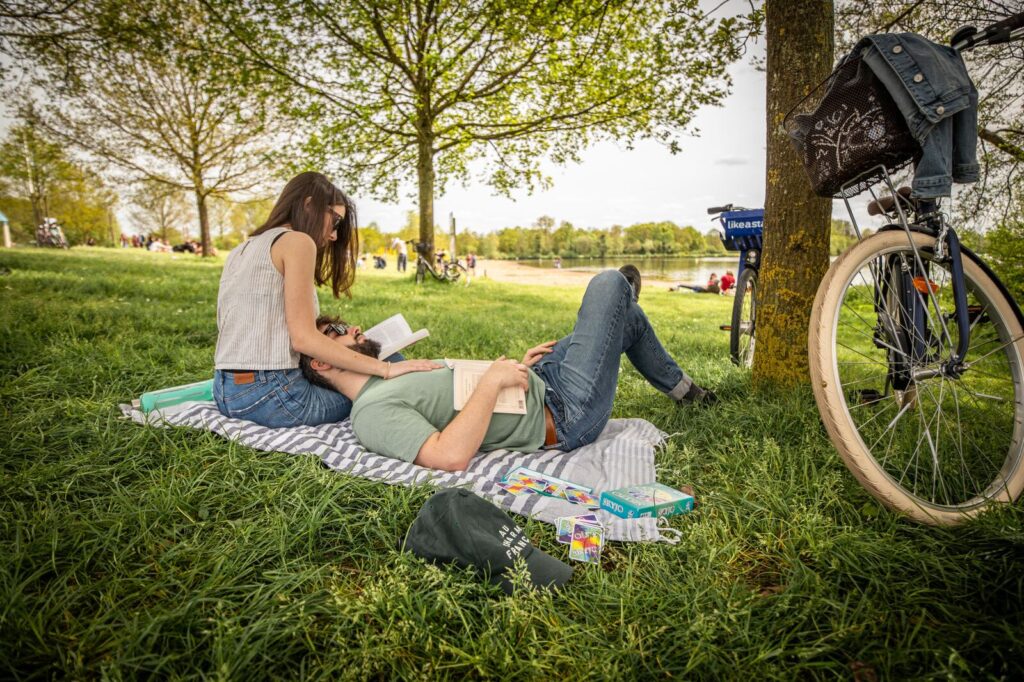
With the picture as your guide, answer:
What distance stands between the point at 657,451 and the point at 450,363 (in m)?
1.17

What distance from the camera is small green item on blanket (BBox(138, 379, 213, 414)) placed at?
2.76 m

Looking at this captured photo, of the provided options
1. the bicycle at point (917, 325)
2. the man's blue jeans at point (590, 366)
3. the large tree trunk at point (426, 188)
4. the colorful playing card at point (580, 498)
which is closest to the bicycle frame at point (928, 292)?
the bicycle at point (917, 325)

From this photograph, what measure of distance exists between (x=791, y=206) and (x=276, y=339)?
116 inches

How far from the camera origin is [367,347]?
104 inches

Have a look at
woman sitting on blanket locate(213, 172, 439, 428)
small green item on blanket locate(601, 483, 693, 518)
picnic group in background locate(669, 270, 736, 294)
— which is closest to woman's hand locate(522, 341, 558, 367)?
woman sitting on blanket locate(213, 172, 439, 428)

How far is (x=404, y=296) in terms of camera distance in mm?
9547

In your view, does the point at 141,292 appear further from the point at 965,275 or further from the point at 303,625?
the point at 965,275

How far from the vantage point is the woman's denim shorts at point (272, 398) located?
2566 millimetres

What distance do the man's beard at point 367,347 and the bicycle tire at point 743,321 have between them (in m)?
3.16

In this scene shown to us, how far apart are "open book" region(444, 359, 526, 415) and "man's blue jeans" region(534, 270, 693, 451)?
268 mm

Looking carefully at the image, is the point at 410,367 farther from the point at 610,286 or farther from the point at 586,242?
the point at 586,242

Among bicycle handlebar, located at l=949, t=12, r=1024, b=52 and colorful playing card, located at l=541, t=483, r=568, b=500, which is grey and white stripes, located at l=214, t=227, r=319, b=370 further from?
bicycle handlebar, located at l=949, t=12, r=1024, b=52

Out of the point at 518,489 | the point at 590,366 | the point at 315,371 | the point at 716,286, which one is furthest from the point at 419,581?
the point at 716,286

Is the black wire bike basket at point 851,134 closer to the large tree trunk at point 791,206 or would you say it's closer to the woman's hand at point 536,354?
the large tree trunk at point 791,206
